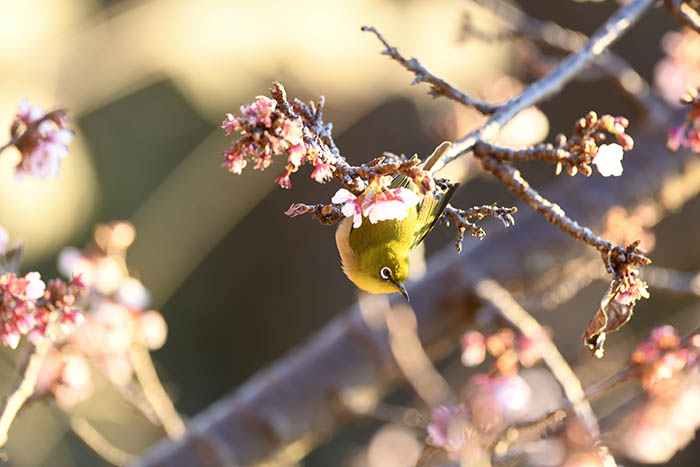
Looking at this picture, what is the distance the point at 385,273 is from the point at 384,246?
1.7 inches

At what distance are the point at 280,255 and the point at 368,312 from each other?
262 cm

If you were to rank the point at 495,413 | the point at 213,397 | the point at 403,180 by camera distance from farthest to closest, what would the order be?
1. the point at 213,397
2. the point at 495,413
3. the point at 403,180

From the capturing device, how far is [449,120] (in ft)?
7.15

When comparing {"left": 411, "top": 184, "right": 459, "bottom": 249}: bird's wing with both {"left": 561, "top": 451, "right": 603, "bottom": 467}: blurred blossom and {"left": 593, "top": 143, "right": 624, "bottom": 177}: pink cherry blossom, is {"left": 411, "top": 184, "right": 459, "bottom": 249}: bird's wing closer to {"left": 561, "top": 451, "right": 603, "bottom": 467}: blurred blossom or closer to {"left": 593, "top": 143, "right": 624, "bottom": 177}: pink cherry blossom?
{"left": 593, "top": 143, "right": 624, "bottom": 177}: pink cherry blossom

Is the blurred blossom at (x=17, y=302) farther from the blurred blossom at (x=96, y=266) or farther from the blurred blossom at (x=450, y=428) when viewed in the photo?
the blurred blossom at (x=96, y=266)

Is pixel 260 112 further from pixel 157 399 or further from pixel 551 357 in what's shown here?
pixel 157 399

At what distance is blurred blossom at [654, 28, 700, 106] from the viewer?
1803 millimetres

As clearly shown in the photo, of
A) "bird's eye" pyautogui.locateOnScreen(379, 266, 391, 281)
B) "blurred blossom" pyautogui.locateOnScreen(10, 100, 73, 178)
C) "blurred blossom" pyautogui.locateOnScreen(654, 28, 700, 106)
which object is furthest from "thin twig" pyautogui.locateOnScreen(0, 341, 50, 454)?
"blurred blossom" pyautogui.locateOnScreen(654, 28, 700, 106)

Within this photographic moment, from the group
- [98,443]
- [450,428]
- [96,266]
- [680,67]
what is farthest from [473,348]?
[680,67]

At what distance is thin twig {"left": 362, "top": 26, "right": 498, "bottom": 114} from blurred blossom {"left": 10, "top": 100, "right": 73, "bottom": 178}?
1.62 ft

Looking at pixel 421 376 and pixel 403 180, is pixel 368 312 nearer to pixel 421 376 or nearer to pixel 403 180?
pixel 421 376

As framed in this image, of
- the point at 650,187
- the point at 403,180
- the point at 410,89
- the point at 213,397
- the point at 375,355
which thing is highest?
the point at 410,89

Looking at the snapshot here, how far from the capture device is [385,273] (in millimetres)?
1049

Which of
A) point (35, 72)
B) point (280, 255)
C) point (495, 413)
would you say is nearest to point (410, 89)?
point (280, 255)
